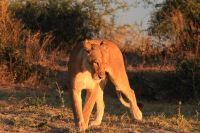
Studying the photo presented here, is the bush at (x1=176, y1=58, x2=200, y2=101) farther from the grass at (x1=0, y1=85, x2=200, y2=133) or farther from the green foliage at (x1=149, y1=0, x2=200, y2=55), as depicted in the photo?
the grass at (x1=0, y1=85, x2=200, y2=133)

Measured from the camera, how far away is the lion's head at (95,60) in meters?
8.81

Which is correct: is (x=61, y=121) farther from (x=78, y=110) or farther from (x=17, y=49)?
(x=17, y=49)

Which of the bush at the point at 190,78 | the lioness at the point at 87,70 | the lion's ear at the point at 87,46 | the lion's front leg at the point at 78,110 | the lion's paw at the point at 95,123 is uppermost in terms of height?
the lion's ear at the point at 87,46

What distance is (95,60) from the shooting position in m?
8.86

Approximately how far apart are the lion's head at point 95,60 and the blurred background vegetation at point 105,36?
23.1ft

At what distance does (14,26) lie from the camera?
18.3m

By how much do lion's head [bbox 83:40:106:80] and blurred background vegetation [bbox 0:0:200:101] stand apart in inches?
278

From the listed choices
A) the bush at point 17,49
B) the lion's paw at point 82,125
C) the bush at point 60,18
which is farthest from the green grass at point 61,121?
the bush at point 60,18

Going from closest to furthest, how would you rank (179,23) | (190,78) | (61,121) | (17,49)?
(61,121) < (190,78) < (17,49) < (179,23)

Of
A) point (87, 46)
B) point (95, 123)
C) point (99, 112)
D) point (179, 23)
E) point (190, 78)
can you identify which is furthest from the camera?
point (179, 23)

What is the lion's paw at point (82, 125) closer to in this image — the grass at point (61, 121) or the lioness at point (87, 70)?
the lioness at point (87, 70)

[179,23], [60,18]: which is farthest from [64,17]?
[179,23]

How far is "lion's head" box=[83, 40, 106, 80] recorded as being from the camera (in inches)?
347

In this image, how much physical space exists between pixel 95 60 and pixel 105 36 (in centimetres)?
1414
